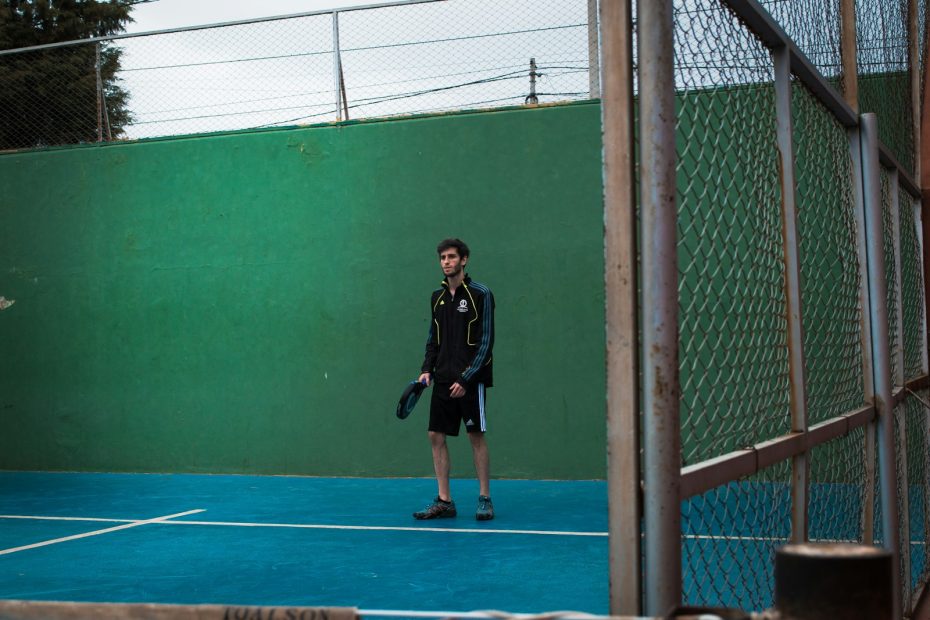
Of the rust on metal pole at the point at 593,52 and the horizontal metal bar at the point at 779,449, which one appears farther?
the rust on metal pole at the point at 593,52

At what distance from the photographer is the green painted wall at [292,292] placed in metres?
9.34

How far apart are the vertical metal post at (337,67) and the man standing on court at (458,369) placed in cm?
338

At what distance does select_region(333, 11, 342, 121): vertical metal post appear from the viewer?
9844 millimetres

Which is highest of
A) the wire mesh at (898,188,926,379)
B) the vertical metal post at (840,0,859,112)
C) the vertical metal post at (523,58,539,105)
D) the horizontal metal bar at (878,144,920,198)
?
the vertical metal post at (523,58,539,105)

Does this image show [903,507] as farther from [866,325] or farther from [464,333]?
[464,333]

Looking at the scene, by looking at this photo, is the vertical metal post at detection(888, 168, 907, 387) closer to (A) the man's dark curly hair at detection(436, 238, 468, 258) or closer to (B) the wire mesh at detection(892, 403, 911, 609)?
(B) the wire mesh at detection(892, 403, 911, 609)

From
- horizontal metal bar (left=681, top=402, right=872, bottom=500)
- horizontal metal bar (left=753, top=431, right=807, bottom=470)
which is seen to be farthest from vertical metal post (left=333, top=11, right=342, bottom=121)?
horizontal metal bar (left=753, top=431, right=807, bottom=470)

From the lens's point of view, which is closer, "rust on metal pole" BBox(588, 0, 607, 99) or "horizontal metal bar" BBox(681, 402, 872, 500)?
"horizontal metal bar" BBox(681, 402, 872, 500)

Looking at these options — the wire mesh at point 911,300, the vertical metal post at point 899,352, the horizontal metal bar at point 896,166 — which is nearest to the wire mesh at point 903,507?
the vertical metal post at point 899,352

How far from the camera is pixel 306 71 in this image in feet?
32.6

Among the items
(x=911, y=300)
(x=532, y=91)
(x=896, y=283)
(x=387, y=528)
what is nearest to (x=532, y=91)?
(x=532, y=91)

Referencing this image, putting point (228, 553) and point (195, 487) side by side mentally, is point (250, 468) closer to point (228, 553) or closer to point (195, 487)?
point (195, 487)

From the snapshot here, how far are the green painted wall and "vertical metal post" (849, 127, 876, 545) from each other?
18.2 ft

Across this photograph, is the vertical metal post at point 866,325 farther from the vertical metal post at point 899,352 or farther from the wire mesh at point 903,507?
the vertical metal post at point 899,352
